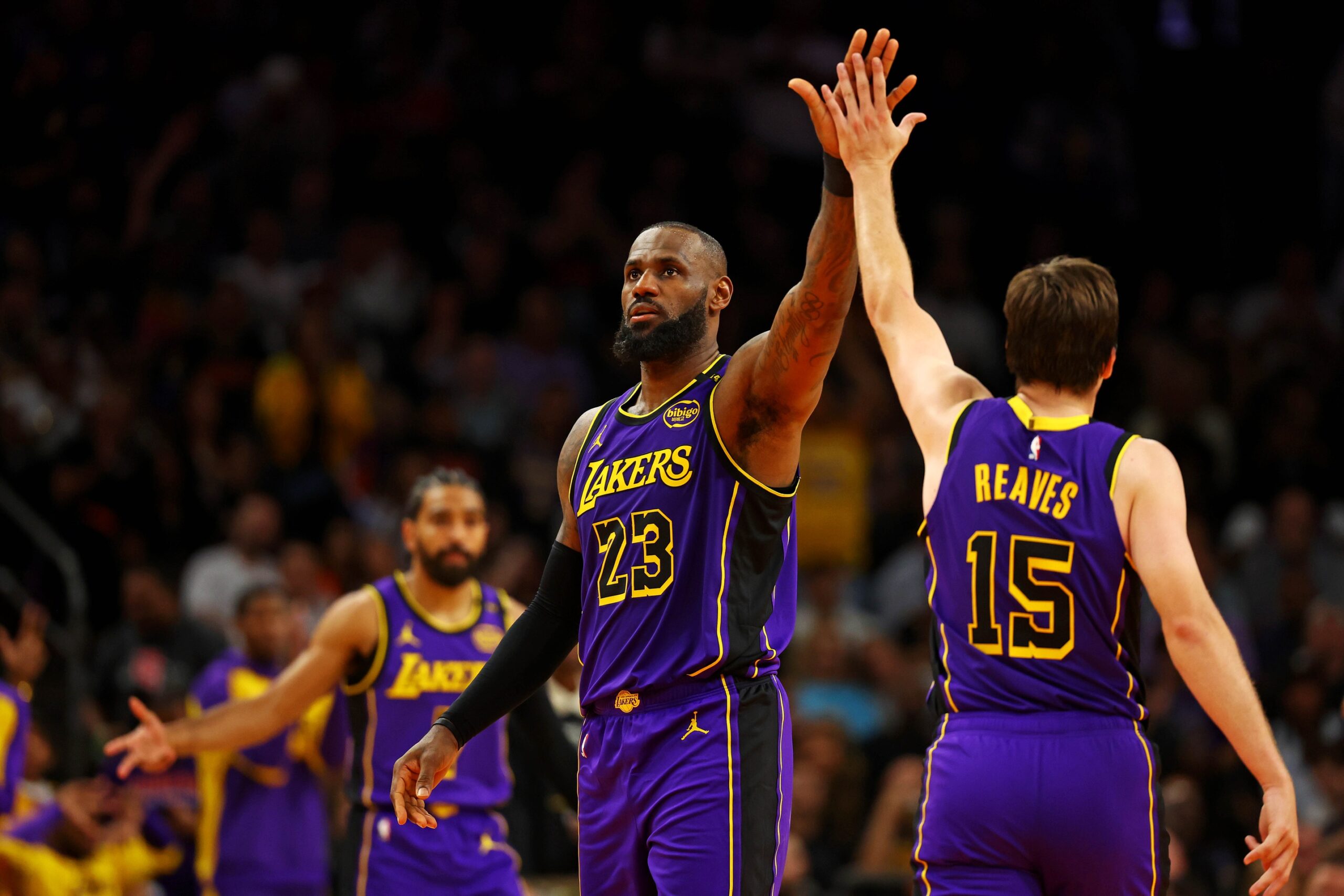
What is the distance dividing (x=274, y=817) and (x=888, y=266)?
20.0 ft

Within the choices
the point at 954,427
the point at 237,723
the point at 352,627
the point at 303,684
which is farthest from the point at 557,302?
the point at 954,427

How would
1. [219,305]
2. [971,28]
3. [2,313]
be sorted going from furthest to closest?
1. [971,28]
2. [219,305]
3. [2,313]

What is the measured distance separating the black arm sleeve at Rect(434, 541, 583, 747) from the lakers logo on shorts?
0.55 m

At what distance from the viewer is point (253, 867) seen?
9219 millimetres

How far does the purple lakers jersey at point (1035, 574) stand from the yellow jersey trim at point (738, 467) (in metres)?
0.65

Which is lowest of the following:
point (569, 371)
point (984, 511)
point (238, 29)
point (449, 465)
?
point (984, 511)

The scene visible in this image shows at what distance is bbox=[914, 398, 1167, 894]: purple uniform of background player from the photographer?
409 centimetres

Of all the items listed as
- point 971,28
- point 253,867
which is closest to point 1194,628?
point 253,867

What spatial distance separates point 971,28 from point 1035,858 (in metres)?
12.8

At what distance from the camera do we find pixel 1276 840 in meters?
3.99

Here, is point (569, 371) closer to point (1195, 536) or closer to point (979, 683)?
point (1195, 536)

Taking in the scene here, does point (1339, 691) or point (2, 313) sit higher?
point (2, 313)

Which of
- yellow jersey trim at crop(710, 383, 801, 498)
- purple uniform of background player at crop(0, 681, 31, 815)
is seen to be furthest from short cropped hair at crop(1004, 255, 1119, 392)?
purple uniform of background player at crop(0, 681, 31, 815)

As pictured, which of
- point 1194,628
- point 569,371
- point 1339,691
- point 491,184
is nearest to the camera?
point 1194,628
